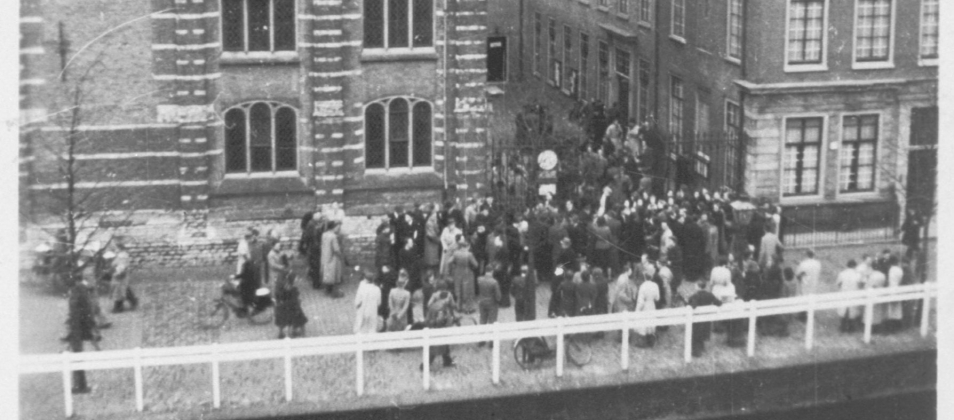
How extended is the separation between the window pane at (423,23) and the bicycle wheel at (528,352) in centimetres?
972

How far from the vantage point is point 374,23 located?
3155cm

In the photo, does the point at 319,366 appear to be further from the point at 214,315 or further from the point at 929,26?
the point at 929,26

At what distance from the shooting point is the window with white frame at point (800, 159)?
33.6 meters

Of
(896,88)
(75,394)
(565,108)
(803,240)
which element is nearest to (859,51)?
(896,88)

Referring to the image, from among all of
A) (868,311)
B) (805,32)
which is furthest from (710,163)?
(868,311)

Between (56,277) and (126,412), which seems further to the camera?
(56,277)

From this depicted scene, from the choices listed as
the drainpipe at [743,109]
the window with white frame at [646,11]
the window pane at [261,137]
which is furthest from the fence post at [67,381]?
the window with white frame at [646,11]

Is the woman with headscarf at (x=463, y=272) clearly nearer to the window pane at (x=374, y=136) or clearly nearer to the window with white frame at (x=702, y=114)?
the window pane at (x=374, y=136)

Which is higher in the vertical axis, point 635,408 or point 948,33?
point 948,33

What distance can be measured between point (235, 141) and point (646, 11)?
16975 mm

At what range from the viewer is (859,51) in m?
33.1

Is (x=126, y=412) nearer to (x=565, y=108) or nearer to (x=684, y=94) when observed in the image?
(x=684, y=94)

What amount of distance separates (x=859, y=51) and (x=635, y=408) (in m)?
13.3

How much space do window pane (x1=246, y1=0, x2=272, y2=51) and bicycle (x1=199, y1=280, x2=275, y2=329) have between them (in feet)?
21.1
